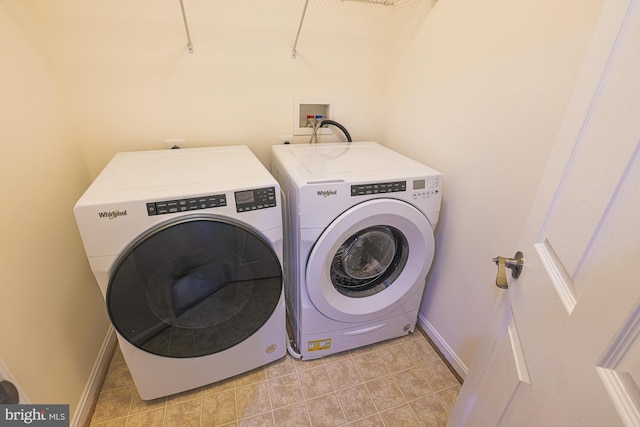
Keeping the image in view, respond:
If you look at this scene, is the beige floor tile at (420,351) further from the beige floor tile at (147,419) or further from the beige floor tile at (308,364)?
the beige floor tile at (147,419)

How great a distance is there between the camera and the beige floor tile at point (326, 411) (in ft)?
4.03

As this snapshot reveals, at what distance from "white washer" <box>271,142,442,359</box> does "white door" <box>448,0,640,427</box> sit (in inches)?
22.3

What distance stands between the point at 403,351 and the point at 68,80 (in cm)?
199

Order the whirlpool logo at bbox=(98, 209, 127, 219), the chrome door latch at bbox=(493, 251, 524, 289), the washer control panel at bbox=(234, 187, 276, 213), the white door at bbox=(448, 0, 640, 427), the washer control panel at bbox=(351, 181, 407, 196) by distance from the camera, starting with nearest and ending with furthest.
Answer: the white door at bbox=(448, 0, 640, 427) < the chrome door latch at bbox=(493, 251, 524, 289) < the whirlpool logo at bbox=(98, 209, 127, 219) < the washer control panel at bbox=(234, 187, 276, 213) < the washer control panel at bbox=(351, 181, 407, 196)

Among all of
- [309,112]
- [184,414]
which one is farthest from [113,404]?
[309,112]

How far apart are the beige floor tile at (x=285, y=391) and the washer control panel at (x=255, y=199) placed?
858 mm

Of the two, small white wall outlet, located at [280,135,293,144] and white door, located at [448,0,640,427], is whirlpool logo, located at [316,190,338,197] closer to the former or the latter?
white door, located at [448,0,640,427]

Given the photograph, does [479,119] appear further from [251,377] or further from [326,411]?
[251,377]

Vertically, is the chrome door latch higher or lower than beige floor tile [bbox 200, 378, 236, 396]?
higher

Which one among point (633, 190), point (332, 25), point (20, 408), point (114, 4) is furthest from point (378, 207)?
point (114, 4)

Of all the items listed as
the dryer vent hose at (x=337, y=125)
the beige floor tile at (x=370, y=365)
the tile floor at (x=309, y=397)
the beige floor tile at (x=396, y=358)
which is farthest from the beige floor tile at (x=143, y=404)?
the dryer vent hose at (x=337, y=125)

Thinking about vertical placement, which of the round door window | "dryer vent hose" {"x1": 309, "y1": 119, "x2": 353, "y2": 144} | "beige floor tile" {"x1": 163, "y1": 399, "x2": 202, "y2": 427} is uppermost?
"dryer vent hose" {"x1": 309, "y1": 119, "x2": 353, "y2": 144}

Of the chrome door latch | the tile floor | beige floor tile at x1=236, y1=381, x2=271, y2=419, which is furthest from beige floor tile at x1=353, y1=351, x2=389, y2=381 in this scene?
the chrome door latch

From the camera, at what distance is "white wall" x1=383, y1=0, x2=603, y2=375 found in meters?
0.91
